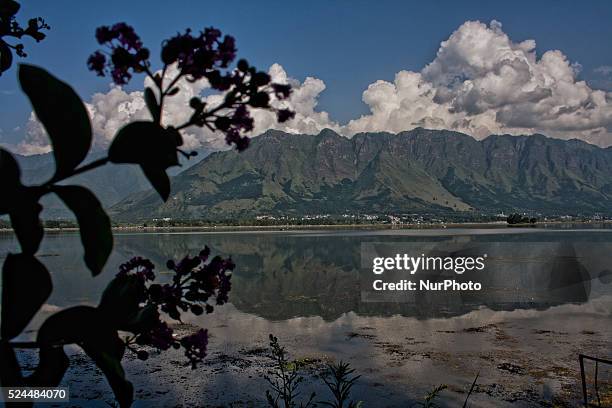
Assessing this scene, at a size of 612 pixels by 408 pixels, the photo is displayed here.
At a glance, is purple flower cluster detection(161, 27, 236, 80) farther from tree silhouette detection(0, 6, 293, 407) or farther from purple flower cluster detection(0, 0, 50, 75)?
purple flower cluster detection(0, 0, 50, 75)

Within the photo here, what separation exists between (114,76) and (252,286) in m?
45.6

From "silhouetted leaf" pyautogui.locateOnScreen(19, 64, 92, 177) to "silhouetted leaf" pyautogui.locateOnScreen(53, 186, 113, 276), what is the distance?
0.06m

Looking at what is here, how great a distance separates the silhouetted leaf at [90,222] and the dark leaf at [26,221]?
0.08 m

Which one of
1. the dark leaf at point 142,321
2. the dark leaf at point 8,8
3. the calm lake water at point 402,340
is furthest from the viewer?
the calm lake water at point 402,340

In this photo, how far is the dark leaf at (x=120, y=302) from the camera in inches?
56.6

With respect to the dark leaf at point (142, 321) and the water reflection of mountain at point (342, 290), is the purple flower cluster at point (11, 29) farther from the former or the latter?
the water reflection of mountain at point (342, 290)

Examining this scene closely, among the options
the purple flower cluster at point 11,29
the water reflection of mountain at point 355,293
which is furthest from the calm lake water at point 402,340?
the purple flower cluster at point 11,29

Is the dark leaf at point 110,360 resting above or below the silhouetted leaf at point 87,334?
below

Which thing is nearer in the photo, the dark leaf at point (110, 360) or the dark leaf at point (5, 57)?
the dark leaf at point (110, 360)

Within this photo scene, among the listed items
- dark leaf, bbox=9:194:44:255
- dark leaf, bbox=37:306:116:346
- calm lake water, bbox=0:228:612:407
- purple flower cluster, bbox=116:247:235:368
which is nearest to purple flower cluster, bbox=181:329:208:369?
purple flower cluster, bbox=116:247:235:368

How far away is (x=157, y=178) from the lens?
4.51 feet

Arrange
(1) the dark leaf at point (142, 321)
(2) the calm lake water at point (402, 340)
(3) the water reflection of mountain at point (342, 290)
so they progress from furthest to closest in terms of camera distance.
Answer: (3) the water reflection of mountain at point (342, 290) → (2) the calm lake water at point (402, 340) → (1) the dark leaf at point (142, 321)

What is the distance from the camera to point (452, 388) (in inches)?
732

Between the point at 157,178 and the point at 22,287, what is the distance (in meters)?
0.43
